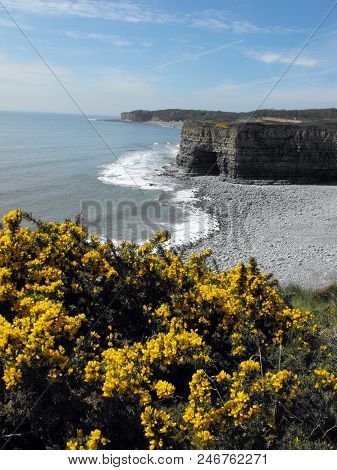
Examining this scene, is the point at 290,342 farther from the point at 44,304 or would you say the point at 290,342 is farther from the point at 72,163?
the point at 72,163

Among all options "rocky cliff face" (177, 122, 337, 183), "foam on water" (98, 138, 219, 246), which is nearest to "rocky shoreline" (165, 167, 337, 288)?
"foam on water" (98, 138, 219, 246)

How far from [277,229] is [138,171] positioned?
27473mm

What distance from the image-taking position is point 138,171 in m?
50.5

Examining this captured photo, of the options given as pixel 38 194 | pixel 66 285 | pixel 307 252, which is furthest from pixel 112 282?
pixel 38 194

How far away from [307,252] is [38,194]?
23.4m

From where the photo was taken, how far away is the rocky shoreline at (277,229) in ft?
64.8

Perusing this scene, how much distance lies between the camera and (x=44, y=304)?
4.64 m

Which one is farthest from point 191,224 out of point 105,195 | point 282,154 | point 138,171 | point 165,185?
point 138,171

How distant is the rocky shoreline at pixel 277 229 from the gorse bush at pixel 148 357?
6167mm

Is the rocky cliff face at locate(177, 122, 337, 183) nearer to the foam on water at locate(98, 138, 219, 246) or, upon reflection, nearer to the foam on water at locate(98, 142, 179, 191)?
the foam on water at locate(98, 138, 219, 246)

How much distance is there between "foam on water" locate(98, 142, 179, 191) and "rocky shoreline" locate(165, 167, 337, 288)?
4.18 meters

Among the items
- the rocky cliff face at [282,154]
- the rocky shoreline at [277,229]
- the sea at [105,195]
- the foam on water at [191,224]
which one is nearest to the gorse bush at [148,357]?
the rocky shoreline at [277,229]

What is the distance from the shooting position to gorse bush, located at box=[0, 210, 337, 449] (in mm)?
4059
